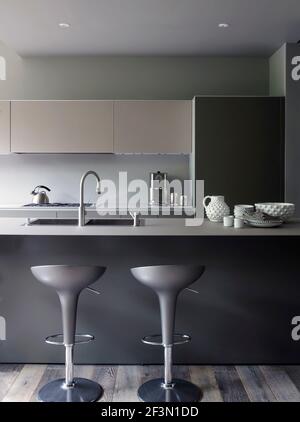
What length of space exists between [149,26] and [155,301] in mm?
2449

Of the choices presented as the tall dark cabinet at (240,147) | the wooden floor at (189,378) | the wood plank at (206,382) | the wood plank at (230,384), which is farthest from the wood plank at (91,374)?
the tall dark cabinet at (240,147)

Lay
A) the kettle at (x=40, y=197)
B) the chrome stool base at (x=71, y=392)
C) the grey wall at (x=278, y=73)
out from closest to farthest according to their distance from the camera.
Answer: the chrome stool base at (x=71, y=392) < the grey wall at (x=278, y=73) < the kettle at (x=40, y=197)

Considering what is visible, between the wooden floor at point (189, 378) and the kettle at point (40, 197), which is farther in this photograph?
the kettle at point (40, 197)

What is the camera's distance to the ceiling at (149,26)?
3.87 m

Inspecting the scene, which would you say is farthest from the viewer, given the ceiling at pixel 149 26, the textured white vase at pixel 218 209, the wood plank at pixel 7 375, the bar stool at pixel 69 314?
the ceiling at pixel 149 26

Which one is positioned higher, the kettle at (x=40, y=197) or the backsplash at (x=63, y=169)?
the backsplash at (x=63, y=169)

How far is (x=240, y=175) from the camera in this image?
196 inches

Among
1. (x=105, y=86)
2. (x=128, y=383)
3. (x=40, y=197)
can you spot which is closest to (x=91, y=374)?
(x=128, y=383)

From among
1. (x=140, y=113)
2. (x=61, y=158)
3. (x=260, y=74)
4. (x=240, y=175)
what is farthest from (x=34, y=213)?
(x=260, y=74)

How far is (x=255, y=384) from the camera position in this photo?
2.97 metres

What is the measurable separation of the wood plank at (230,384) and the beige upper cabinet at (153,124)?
258 centimetres

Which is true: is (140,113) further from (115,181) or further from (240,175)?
(240,175)

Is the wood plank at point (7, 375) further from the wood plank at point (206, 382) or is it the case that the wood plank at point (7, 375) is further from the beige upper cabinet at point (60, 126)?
the beige upper cabinet at point (60, 126)
